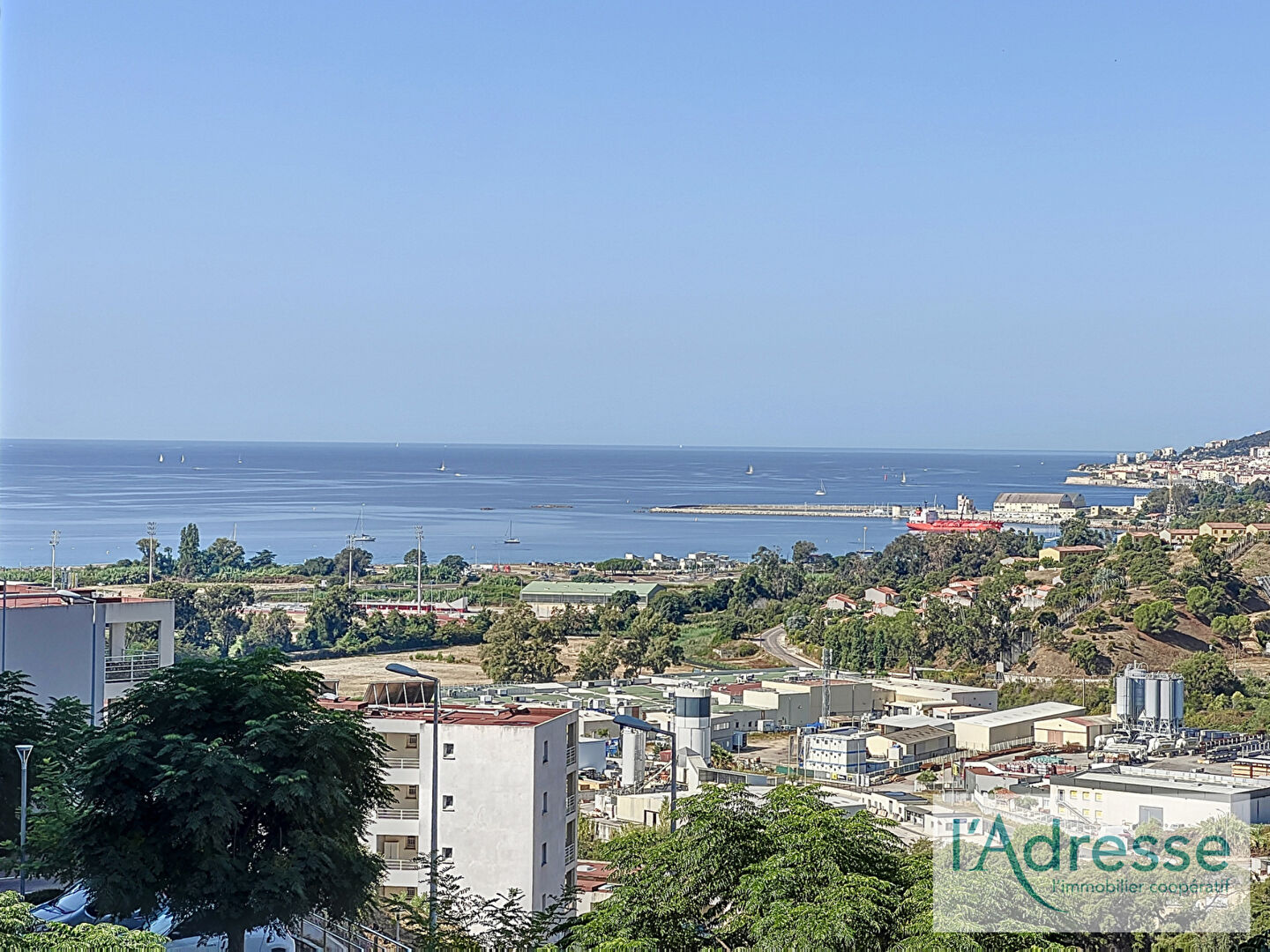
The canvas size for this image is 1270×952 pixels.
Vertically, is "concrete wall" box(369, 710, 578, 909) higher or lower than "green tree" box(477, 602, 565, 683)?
higher

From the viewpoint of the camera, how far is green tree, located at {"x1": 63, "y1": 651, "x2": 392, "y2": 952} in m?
4.57

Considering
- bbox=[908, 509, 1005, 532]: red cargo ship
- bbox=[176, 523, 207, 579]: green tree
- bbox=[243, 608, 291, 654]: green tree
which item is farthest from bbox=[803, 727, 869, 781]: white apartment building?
bbox=[908, 509, 1005, 532]: red cargo ship

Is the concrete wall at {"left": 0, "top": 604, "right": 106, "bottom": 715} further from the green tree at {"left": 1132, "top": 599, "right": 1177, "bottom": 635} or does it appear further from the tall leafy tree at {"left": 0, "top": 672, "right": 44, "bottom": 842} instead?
the green tree at {"left": 1132, "top": 599, "right": 1177, "bottom": 635}

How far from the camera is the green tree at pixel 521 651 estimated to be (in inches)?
936

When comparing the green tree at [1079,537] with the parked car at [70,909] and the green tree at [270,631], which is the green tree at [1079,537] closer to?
the green tree at [270,631]

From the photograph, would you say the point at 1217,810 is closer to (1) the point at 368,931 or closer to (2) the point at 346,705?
(2) the point at 346,705

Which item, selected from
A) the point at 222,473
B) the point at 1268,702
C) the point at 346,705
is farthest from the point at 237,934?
the point at 222,473

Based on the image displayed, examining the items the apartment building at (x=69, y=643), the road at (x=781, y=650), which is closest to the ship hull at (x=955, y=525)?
the road at (x=781, y=650)

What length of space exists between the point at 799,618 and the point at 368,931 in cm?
2578

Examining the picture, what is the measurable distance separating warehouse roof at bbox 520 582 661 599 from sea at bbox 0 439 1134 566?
443 inches

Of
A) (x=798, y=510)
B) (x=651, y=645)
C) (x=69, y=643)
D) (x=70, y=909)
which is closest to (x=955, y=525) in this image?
(x=798, y=510)

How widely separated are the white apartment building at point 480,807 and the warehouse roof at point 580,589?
25516 mm

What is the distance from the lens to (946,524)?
179 feet

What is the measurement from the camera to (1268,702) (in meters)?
20.2
